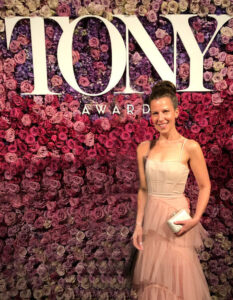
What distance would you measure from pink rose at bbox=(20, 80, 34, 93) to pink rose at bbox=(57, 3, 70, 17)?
539 millimetres

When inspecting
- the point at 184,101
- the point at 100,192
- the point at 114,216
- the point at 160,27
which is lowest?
the point at 114,216

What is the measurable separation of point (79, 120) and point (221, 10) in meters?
1.30

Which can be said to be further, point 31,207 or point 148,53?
point 31,207

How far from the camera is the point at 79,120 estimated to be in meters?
2.12

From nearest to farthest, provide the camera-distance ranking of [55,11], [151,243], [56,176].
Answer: [151,243]
[55,11]
[56,176]

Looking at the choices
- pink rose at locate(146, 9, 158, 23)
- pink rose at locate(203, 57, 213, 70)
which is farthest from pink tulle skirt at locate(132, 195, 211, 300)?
pink rose at locate(146, 9, 158, 23)

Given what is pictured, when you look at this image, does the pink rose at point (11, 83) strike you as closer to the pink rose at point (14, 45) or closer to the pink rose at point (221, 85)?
the pink rose at point (14, 45)

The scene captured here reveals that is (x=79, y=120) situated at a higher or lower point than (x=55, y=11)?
lower

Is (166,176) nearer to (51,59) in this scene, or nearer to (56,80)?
(56,80)

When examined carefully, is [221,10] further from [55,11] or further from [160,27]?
[55,11]

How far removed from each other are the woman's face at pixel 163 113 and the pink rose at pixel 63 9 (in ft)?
3.29

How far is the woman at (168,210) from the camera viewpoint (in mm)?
1549

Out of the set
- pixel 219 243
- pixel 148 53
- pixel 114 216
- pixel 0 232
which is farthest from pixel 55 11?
pixel 219 243

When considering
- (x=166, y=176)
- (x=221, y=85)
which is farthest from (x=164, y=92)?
(x=221, y=85)
